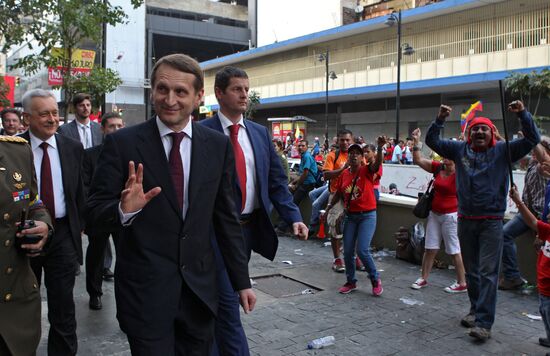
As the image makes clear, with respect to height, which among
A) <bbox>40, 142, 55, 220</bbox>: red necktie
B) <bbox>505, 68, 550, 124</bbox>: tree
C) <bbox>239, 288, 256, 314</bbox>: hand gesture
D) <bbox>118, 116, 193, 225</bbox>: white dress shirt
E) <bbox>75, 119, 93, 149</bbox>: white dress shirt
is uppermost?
<bbox>505, 68, 550, 124</bbox>: tree

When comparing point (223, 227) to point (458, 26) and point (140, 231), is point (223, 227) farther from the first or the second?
point (458, 26)

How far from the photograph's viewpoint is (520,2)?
85.6 ft

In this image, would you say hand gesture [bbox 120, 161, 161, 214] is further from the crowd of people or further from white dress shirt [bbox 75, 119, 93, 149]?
white dress shirt [bbox 75, 119, 93, 149]

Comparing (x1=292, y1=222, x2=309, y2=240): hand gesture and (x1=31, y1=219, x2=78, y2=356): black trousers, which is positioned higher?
(x1=292, y1=222, x2=309, y2=240): hand gesture

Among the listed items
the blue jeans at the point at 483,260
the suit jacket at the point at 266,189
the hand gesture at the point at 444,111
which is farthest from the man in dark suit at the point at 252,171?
the blue jeans at the point at 483,260

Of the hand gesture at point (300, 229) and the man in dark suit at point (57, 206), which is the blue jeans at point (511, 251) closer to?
the hand gesture at point (300, 229)

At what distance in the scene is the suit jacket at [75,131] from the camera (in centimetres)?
614

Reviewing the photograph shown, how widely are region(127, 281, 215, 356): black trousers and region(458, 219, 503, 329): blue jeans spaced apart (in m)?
3.24

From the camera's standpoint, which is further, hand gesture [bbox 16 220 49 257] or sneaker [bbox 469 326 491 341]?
sneaker [bbox 469 326 491 341]

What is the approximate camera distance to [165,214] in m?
2.45

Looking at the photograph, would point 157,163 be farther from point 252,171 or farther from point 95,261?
point 95,261

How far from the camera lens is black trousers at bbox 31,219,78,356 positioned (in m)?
3.88

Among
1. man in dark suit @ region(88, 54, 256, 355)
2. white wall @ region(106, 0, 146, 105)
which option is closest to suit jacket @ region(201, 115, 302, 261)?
man in dark suit @ region(88, 54, 256, 355)

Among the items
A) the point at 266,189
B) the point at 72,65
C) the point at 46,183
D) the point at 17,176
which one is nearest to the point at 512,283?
the point at 266,189
